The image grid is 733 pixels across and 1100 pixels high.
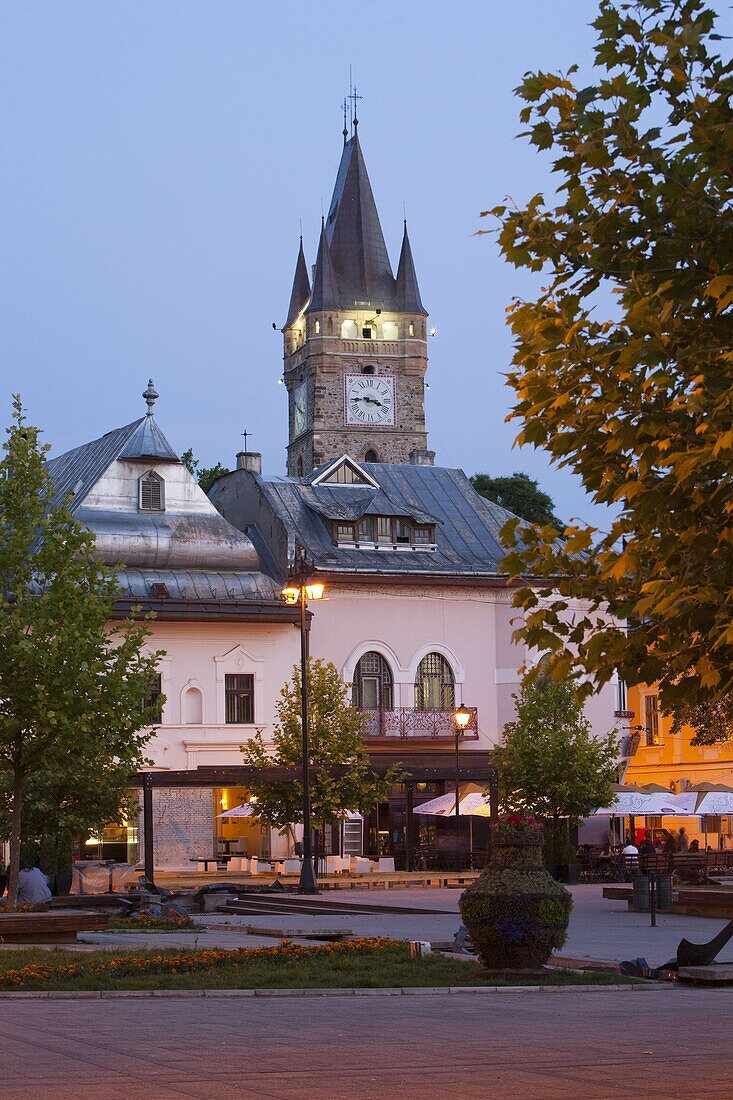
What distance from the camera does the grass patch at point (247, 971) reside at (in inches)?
623

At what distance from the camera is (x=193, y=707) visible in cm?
5050

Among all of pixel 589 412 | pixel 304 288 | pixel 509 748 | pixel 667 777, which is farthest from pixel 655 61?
pixel 304 288

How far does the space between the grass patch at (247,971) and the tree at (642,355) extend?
7.59m

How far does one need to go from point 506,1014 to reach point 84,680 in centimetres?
1230

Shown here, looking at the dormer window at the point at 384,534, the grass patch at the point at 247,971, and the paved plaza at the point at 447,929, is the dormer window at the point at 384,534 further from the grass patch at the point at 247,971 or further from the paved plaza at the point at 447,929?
the grass patch at the point at 247,971

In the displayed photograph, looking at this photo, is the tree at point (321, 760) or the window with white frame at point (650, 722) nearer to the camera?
Answer: the tree at point (321, 760)

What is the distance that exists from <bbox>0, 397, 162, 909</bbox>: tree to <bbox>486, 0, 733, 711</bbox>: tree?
16182 mm

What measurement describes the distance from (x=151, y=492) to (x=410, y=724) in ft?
34.7

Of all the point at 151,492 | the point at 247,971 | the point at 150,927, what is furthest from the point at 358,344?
the point at 247,971

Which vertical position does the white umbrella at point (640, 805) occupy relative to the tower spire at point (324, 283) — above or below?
below

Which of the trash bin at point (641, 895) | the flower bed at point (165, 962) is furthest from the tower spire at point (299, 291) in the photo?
the flower bed at point (165, 962)

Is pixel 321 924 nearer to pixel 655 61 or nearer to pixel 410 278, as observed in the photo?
pixel 655 61

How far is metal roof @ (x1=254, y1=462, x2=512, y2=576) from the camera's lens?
53.9m

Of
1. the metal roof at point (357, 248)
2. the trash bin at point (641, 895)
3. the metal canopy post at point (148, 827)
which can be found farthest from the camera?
the metal roof at point (357, 248)
